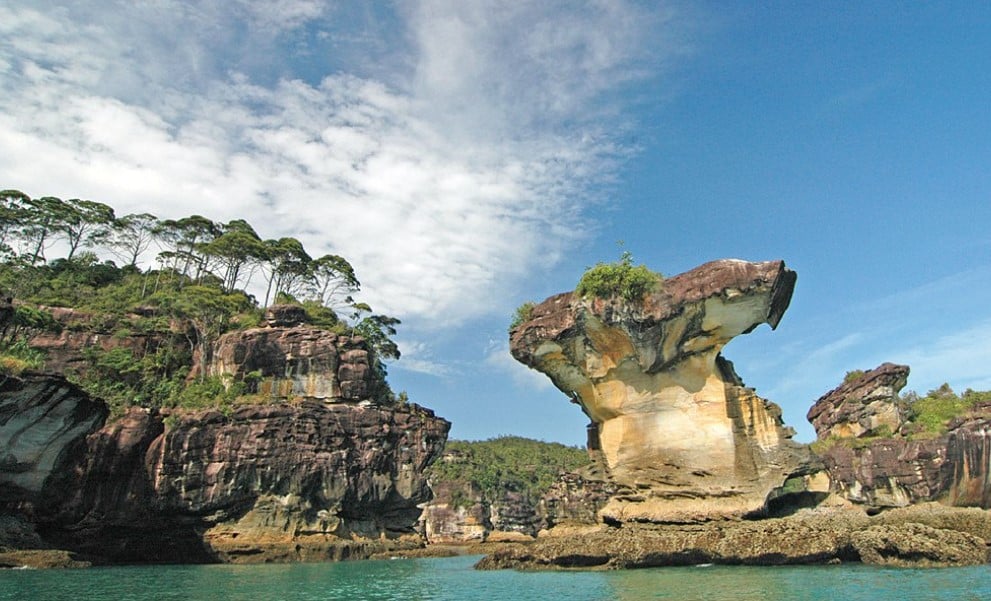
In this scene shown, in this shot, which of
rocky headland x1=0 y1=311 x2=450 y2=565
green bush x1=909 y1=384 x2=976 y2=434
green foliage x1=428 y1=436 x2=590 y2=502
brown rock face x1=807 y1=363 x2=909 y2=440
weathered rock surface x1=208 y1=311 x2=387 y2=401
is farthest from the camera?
green foliage x1=428 y1=436 x2=590 y2=502

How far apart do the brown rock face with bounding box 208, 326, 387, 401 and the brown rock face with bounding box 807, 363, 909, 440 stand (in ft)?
115

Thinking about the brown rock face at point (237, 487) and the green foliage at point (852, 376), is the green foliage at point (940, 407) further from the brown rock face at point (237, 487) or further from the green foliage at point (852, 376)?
the brown rock face at point (237, 487)

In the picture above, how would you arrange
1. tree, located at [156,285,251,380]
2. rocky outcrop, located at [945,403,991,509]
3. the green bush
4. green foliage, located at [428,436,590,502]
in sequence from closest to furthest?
rocky outcrop, located at [945,403,991,509] < the green bush < tree, located at [156,285,251,380] < green foliage, located at [428,436,590,502]

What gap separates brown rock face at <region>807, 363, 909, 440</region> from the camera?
44438mm

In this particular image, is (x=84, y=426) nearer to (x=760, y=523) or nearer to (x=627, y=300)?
(x=627, y=300)

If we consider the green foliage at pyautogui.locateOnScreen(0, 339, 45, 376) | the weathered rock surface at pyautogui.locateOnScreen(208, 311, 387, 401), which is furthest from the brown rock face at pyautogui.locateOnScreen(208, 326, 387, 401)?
the green foliage at pyautogui.locateOnScreen(0, 339, 45, 376)

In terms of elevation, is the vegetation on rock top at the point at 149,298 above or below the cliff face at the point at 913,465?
above

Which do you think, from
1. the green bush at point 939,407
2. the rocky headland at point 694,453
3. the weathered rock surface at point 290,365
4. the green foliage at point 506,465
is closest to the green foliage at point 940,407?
the green bush at point 939,407

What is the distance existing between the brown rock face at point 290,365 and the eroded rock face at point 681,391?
23.4 metres

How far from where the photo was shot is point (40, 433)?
32750 millimetres

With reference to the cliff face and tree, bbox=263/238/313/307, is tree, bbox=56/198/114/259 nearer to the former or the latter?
tree, bbox=263/238/313/307

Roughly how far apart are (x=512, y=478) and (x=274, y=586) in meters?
96.1

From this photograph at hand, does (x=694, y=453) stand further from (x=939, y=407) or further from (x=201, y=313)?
(x=201, y=313)

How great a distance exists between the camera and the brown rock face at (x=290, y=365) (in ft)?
158
